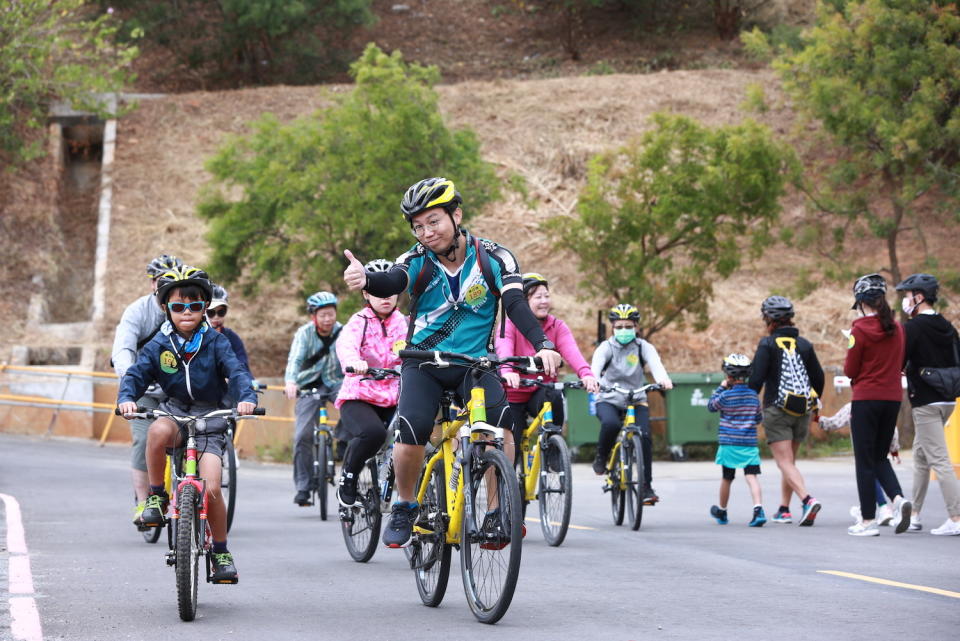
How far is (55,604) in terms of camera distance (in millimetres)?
7598

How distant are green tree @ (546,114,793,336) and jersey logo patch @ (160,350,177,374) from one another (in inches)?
668

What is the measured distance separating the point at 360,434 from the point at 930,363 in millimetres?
4746

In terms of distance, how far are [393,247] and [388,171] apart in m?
1.59

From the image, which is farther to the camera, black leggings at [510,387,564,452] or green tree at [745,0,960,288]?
green tree at [745,0,960,288]

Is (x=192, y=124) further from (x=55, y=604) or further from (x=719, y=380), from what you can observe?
(x=55, y=604)

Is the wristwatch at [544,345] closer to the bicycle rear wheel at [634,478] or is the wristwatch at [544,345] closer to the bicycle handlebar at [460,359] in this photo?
the bicycle handlebar at [460,359]

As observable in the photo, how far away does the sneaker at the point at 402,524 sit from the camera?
7617 mm

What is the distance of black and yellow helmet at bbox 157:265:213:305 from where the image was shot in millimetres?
8039

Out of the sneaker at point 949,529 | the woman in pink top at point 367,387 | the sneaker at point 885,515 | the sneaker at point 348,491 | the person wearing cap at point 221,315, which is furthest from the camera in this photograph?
the sneaker at point 885,515

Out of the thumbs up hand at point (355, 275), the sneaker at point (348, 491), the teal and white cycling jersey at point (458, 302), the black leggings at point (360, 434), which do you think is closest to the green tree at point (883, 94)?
the black leggings at point (360, 434)

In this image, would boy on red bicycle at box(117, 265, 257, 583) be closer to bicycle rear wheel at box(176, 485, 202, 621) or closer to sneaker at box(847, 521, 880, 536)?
bicycle rear wheel at box(176, 485, 202, 621)

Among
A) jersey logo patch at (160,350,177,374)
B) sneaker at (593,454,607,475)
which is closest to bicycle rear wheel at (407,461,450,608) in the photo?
jersey logo patch at (160,350,177,374)

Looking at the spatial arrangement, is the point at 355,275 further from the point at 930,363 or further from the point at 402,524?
the point at 930,363

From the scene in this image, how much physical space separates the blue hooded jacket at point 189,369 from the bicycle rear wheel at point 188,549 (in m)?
0.81
